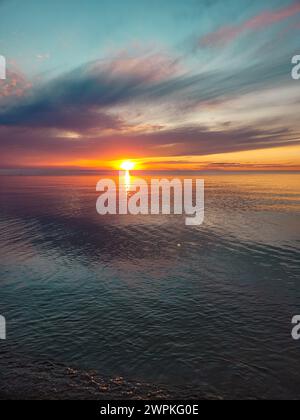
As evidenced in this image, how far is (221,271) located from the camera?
143ft

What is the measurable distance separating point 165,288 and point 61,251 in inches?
908

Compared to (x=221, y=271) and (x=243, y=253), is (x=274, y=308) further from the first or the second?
(x=243, y=253)

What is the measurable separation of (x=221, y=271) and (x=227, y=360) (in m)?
19.5

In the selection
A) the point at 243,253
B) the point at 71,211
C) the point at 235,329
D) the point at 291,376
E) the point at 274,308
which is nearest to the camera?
the point at 291,376

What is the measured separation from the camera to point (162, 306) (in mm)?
33469

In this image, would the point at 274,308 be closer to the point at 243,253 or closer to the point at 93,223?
the point at 243,253

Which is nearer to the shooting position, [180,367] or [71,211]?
[180,367]

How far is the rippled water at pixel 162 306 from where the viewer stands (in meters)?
23.8

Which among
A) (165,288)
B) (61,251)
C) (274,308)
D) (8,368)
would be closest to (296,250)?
(274,308)

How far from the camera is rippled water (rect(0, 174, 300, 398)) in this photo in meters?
23.8
